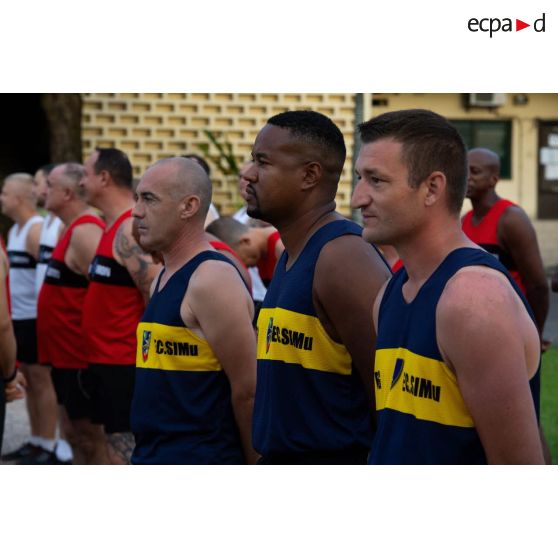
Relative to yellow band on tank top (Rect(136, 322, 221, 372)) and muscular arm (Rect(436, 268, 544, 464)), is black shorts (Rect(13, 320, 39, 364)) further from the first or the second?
muscular arm (Rect(436, 268, 544, 464))

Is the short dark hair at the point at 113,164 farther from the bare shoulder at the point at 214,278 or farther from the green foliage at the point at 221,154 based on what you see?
the green foliage at the point at 221,154

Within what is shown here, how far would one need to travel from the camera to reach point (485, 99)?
21.7 metres

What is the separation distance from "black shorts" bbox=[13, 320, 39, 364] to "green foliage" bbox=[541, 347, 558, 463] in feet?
13.0

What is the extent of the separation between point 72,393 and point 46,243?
1982mm

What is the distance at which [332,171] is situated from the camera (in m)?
3.94

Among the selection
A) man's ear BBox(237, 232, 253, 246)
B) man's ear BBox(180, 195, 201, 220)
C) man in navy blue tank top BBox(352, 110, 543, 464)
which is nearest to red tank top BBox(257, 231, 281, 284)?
man's ear BBox(237, 232, 253, 246)

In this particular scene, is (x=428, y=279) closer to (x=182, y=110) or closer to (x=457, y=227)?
(x=457, y=227)

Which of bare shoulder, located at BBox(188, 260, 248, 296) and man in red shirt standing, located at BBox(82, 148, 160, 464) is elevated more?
bare shoulder, located at BBox(188, 260, 248, 296)

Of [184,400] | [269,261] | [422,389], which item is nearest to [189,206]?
[184,400]

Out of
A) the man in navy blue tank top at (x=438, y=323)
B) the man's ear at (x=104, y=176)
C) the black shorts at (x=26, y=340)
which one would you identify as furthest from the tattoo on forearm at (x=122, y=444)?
the man in navy blue tank top at (x=438, y=323)

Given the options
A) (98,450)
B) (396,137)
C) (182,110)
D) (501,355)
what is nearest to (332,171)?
(396,137)

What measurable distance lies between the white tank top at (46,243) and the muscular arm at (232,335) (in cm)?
491

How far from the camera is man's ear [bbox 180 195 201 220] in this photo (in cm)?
462

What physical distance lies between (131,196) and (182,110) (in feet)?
40.9
